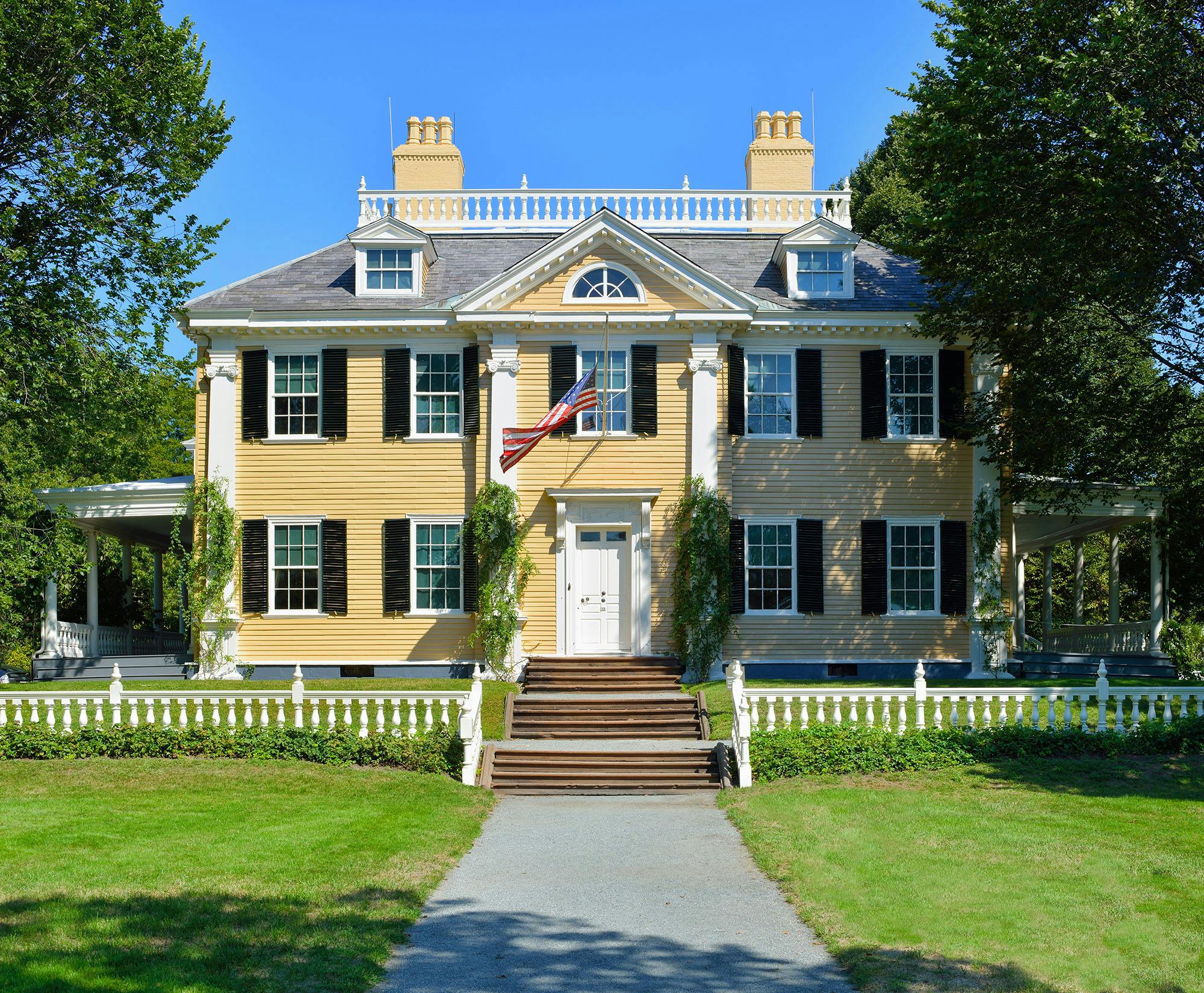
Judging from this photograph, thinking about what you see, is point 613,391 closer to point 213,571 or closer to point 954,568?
point 954,568

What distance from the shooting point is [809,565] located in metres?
22.6

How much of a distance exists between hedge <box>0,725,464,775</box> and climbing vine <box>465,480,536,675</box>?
5.57 meters

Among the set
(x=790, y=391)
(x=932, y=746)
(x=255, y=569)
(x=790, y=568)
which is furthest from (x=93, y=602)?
(x=932, y=746)

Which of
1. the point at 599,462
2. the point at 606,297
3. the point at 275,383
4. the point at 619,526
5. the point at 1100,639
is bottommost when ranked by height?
the point at 1100,639

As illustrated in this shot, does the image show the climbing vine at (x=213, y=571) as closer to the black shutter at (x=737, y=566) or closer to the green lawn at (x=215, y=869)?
the green lawn at (x=215, y=869)

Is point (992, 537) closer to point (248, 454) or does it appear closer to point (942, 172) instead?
point (942, 172)

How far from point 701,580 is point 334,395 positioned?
7.73m

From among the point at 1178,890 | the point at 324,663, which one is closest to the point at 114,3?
the point at 324,663

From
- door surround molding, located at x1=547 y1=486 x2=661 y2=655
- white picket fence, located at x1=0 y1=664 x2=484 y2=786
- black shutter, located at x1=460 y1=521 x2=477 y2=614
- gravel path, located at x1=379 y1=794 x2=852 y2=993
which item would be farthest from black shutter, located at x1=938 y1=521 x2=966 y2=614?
gravel path, located at x1=379 y1=794 x2=852 y2=993

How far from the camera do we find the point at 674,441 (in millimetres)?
22453

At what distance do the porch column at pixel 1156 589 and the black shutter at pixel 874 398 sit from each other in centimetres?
585

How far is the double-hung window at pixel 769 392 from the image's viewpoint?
75.2 ft

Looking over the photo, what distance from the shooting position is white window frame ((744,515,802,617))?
22609 millimetres

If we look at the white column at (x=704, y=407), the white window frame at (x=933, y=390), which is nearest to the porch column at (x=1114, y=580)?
the white window frame at (x=933, y=390)
